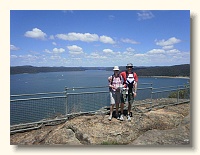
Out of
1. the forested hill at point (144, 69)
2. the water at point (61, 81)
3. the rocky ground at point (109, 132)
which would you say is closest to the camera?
the rocky ground at point (109, 132)

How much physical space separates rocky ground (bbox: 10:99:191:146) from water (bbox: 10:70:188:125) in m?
0.31

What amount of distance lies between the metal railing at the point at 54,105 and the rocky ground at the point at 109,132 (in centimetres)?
20

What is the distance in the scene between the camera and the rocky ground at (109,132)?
607cm

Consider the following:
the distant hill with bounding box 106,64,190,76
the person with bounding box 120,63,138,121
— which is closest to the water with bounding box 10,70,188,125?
the distant hill with bounding box 106,64,190,76

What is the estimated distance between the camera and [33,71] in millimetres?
7293

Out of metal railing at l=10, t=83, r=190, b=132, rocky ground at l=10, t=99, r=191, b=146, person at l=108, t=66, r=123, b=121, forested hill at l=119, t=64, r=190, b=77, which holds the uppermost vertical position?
forested hill at l=119, t=64, r=190, b=77

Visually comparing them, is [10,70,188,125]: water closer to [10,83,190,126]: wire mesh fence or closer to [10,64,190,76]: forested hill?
[10,83,190,126]: wire mesh fence

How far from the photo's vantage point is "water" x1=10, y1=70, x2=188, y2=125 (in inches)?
249

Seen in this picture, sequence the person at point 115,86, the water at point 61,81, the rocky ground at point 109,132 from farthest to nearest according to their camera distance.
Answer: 1. the water at point 61,81
2. the person at point 115,86
3. the rocky ground at point 109,132

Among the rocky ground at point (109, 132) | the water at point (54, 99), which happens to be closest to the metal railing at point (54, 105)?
the water at point (54, 99)

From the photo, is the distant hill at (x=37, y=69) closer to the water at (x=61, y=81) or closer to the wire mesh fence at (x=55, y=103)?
the water at (x=61, y=81)

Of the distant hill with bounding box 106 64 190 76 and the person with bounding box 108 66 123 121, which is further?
the distant hill with bounding box 106 64 190 76

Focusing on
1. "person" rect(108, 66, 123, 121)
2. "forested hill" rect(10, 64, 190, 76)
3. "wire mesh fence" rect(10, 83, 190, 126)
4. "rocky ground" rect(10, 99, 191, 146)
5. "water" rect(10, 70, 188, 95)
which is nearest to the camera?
"rocky ground" rect(10, 99, 191, 146)

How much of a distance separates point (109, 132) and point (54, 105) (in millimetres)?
1463
